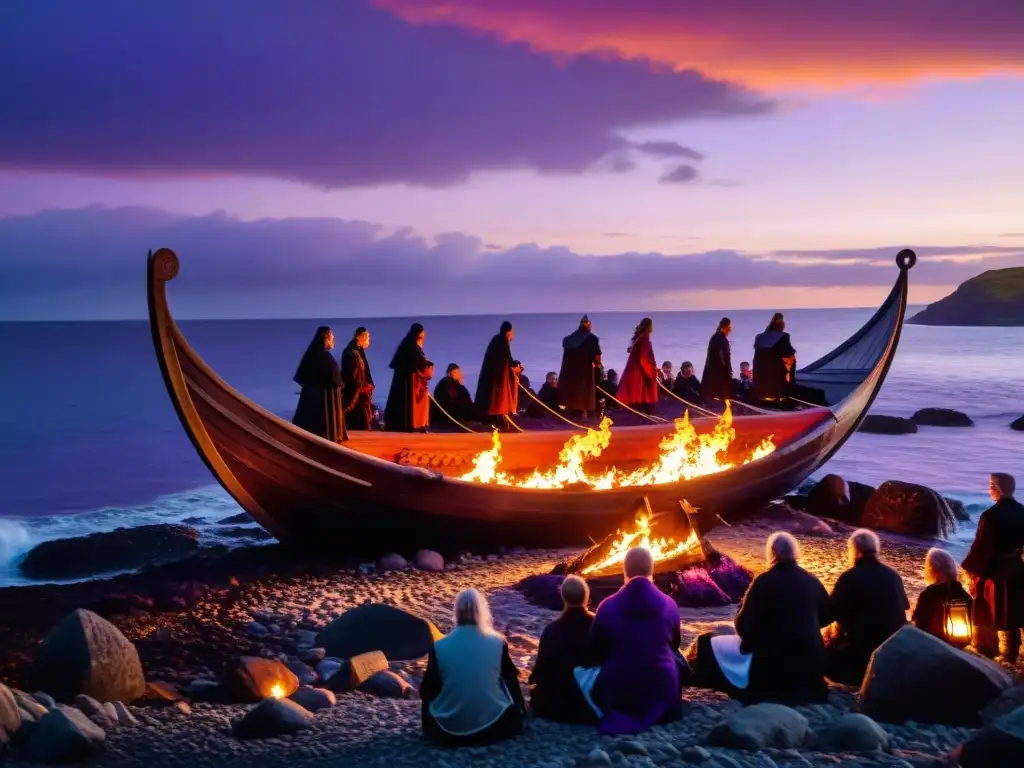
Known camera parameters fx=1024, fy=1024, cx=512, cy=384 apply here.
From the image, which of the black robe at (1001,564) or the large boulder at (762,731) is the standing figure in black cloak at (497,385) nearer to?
the black robe at (1001,564)

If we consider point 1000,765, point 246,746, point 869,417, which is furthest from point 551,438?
point 869,417

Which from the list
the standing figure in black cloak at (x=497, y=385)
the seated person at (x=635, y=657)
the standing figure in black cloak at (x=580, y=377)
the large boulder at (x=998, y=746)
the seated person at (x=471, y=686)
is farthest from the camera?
the standing figure in black cloak at (x=580, y=377)

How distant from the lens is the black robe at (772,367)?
1641cm

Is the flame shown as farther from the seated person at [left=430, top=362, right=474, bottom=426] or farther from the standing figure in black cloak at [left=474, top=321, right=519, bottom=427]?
the seated person at [left=430, top=362, right=474, bottom=426]

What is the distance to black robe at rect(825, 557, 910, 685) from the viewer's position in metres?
7.00

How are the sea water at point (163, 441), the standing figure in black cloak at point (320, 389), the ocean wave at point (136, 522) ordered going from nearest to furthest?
1. the standing figure in black cloak at point (320, 389)
2. the ocean wave at point (136, 522)
3. the sea water at point (163, 441)

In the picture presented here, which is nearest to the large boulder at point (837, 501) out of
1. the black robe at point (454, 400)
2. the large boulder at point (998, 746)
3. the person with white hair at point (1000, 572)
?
the black robe at point (454, 400)

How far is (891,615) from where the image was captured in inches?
276

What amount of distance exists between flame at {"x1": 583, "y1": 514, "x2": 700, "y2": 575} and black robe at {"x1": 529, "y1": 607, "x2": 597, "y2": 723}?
161 inches

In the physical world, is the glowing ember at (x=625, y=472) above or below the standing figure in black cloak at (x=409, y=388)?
below

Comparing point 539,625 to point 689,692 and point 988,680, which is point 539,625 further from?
point 988,680

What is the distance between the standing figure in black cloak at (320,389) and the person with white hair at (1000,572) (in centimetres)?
714

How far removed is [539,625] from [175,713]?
355 cm

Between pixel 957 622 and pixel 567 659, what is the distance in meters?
2.96
